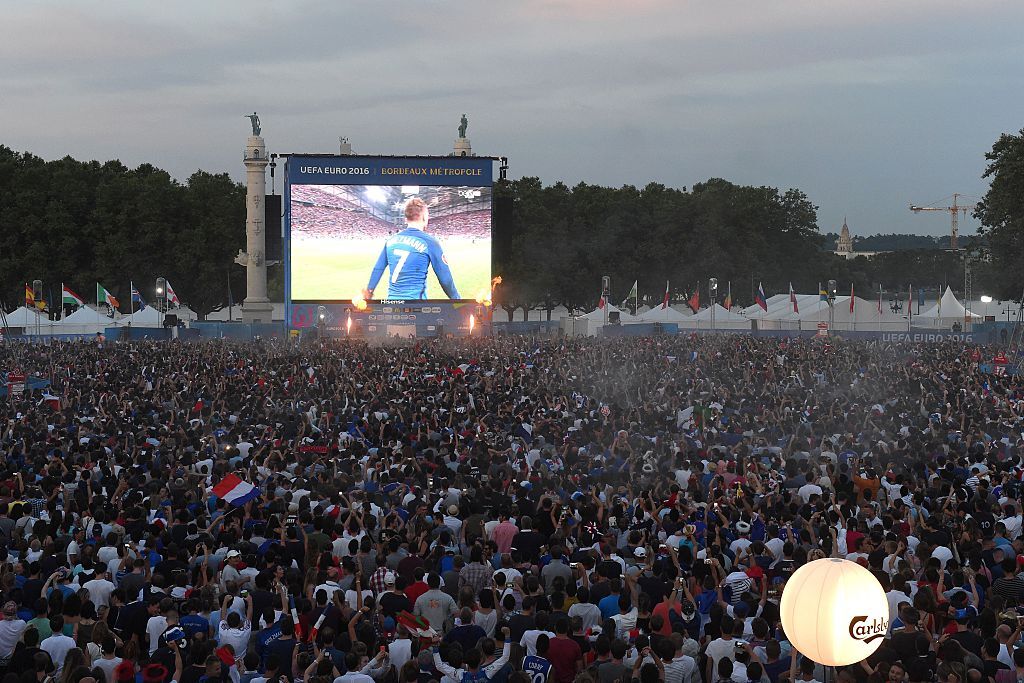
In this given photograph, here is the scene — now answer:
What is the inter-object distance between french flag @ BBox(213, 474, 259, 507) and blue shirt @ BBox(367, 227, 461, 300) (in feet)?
129

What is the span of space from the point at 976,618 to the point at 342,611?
191 inches

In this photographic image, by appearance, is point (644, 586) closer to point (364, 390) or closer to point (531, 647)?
point (531, 647)

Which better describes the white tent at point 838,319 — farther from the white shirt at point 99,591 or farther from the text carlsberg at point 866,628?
the text carlsberg at point 866,628

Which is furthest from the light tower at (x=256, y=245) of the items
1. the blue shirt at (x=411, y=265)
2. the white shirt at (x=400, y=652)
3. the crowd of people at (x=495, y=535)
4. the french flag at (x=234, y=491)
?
the white shirt at (x=400, y=652)

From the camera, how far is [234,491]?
42.7 ft

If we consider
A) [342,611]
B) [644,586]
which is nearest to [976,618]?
[644,586]

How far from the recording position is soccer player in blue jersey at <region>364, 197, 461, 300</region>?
52.7m

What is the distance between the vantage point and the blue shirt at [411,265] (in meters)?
52.7

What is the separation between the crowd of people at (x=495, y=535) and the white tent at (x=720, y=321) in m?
38.5

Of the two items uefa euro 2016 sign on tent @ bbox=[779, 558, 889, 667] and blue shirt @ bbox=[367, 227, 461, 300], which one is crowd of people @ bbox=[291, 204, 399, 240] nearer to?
blue shirt @ bbox=[367, 227, 461, 300]

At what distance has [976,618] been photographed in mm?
9094

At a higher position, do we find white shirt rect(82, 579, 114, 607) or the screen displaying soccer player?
the screen displaying soccer player

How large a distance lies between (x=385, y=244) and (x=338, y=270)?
7.87 ft

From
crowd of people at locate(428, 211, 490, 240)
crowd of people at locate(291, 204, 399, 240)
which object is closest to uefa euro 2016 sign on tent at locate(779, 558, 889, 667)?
crowd of people at locate(291, 204, 399, 240)
